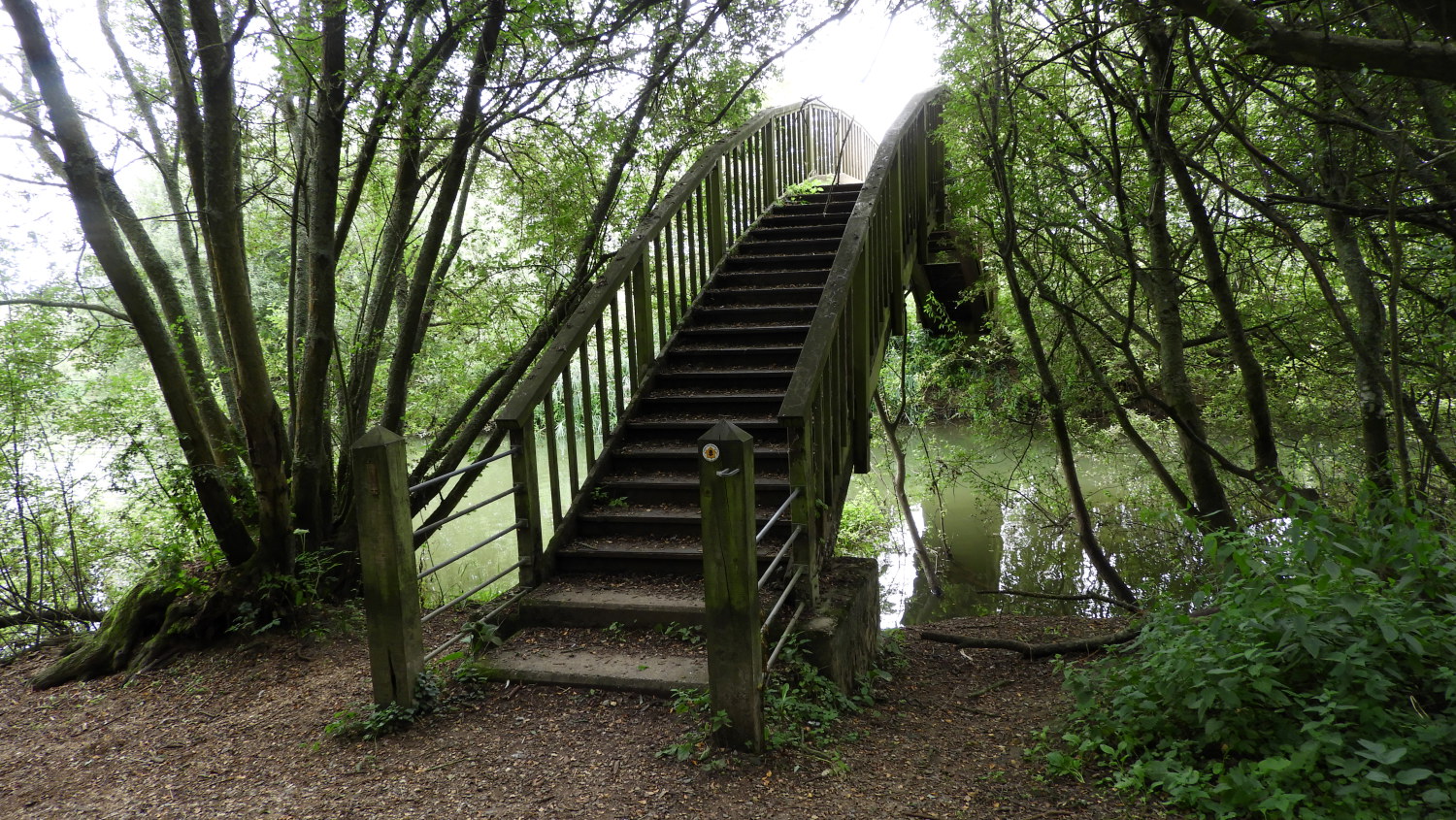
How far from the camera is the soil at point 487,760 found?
261 cm

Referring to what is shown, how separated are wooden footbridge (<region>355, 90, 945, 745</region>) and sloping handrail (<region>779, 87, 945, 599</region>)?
2 cm

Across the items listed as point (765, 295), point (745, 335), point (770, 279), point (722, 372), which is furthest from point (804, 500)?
point (770, 279)

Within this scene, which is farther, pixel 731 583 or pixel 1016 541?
pixel 1016 541

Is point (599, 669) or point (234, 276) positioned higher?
point (234, 276)

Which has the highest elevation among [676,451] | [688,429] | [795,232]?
[795,232]

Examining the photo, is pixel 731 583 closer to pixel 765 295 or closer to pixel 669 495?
pixel 669 495

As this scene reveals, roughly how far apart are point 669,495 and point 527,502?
3.12ft

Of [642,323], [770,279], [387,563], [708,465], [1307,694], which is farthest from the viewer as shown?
[770,279]

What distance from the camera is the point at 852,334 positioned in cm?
502

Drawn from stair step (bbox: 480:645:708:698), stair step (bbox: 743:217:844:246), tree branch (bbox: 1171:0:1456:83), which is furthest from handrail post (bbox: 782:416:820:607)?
stair step (bbox: 743:217:844:246)

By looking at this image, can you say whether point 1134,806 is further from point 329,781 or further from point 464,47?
point 464,47

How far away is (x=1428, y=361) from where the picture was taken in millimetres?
4645

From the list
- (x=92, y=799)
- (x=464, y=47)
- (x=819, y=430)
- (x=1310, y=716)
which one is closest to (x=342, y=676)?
(x=92, y=799)

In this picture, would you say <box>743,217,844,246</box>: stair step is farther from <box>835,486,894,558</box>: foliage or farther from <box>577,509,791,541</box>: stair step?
<box>835,486,894,558</box>: foliage
